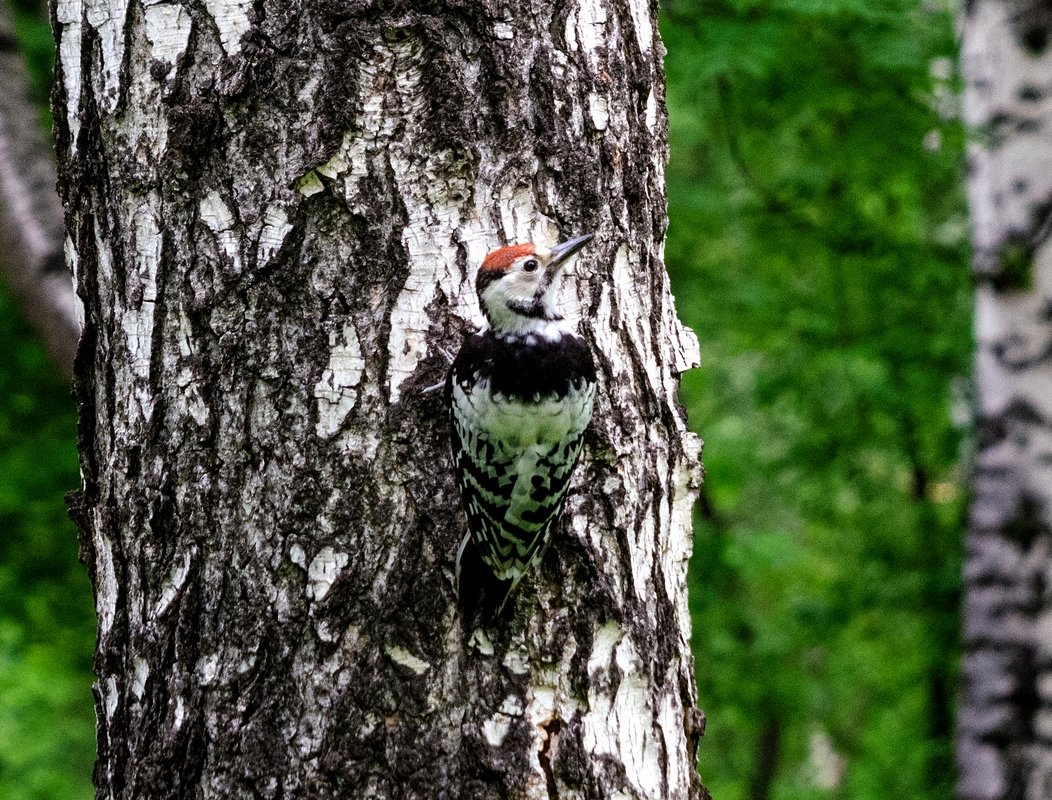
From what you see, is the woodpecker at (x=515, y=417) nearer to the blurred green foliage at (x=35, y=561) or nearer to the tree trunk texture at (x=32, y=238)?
the tree trunk texture at (x=32, y=238)

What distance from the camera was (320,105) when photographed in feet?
6.82

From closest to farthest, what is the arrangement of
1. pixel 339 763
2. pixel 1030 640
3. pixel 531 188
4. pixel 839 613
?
1. pixel 339 763
2. pixel 531 188
3. pixel 1030 640
4. pixel 839 613

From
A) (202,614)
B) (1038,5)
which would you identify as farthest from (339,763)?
(1038,5)

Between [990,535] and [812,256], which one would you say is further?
[812,256]

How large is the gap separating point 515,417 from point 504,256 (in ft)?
1.23

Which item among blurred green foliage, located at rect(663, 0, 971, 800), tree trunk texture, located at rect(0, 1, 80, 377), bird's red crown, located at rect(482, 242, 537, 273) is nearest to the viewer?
bird's red crown, located at rect(482, 242, 537, 273)

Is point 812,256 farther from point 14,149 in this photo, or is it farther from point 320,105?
point 320,105

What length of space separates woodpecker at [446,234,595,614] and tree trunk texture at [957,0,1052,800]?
3163mm

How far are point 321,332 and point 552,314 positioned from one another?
0.58m

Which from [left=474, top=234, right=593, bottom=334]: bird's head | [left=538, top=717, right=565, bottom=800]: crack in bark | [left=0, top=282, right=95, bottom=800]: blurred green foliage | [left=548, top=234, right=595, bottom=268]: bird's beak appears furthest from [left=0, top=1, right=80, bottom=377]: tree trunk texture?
[left=538, top=717, right=565, bottom=800]: crack in bark

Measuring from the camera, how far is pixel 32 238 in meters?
4.20

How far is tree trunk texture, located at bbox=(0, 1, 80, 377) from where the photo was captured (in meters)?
4.19

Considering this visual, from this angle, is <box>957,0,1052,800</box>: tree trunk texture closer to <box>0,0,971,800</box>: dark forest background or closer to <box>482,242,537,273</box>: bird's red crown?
<box>0,0,971,800</box>: dark forest background

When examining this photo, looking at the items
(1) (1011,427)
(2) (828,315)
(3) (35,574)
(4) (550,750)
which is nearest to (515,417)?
(4) (550,750)
